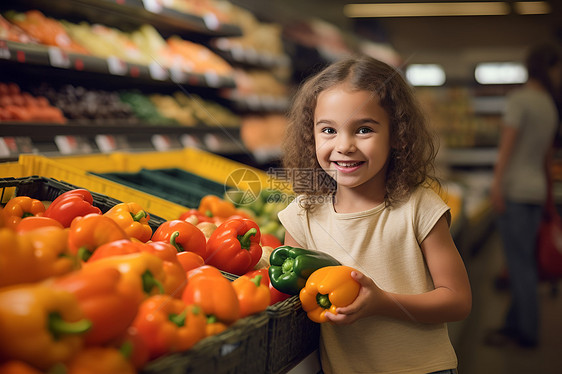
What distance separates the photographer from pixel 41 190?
1.92 metres

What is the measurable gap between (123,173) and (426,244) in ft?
6.16

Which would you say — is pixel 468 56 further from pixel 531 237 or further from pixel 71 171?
pixel 71 171

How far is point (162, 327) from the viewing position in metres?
0.95

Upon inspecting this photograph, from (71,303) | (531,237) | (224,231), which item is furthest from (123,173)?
(531,237)

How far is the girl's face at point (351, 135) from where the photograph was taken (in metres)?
1.41

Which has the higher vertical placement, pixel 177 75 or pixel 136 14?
pixel 136 14

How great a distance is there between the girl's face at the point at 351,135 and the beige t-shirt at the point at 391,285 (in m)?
0.13

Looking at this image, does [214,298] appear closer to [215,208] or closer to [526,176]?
[215,208]

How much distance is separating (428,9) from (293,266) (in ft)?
24.2

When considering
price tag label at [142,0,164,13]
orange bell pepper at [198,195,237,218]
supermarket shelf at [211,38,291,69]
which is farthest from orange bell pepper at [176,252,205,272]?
supermarket shelf at [211,38,291,69]

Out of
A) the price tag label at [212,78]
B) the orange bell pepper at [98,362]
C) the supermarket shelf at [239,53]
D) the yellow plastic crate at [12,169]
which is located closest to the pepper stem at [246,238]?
the orange bell pepper at [98,362]

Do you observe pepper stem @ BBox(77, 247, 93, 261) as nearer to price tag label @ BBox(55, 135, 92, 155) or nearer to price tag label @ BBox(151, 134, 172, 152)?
price tag label @ BBox(55, 135, 92, 155)

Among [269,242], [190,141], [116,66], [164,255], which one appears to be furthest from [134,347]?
[190,141]

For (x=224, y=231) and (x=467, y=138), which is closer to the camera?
(x=224, y=231)
